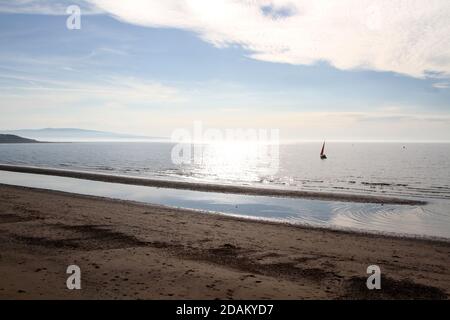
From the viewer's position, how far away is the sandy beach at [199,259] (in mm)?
8711

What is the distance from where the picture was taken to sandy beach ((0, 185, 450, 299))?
8.71 metres

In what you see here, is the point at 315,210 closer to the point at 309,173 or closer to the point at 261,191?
the point at 261,191

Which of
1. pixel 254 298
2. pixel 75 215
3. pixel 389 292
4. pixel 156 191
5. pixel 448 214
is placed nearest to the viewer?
pixel 254 298

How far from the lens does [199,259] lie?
1157 cm

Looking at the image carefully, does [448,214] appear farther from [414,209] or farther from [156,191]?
[156,191]

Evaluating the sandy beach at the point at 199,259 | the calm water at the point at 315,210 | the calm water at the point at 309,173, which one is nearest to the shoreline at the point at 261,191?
the calm water at the point at 315,210

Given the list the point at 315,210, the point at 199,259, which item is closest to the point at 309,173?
the point at 315,210

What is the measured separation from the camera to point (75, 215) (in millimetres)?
18609

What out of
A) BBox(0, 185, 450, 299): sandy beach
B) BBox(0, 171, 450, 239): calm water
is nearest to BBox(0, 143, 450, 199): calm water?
BBox(0, 171, 450, 239): calm water

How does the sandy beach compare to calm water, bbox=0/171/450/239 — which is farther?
calm water, bbox=0/171/450/239

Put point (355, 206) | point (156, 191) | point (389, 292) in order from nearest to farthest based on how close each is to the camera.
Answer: point (389, 292)
point (355, 206)
point (156, 191)

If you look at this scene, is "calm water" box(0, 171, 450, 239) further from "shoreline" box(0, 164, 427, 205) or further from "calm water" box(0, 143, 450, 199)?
"calm water" box(0, 143, 450, 199)
